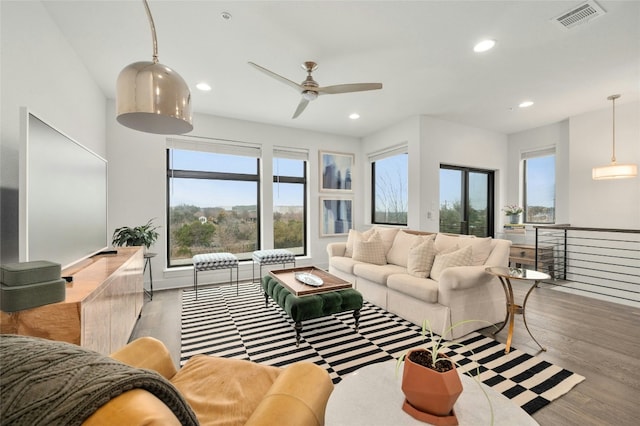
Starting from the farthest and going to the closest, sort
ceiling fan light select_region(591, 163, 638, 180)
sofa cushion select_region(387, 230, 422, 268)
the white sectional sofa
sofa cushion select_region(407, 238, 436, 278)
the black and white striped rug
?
ceiling fan light select_region(591, 163, 638, 180)
sofa cushion select_region(387, 230, 422, 268)
sofa cushion select_region(407, 238, 436, 278)
the white sectional sofa
the black and white striped rug

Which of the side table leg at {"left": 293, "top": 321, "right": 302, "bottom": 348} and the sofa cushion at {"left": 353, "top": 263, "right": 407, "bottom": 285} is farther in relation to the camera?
the sofa cushion at {"left": 353, "top": 263, "right": 407, "bottom": 285}

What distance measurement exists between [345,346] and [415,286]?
93cm

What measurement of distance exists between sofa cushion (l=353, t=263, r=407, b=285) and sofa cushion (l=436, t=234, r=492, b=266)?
22.7 inches

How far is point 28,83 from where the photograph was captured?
1.91 meters

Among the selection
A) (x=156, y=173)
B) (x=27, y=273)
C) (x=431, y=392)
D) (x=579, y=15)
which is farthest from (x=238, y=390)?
(x=156, y=173)

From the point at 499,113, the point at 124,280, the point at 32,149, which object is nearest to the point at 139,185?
the point at 124,280

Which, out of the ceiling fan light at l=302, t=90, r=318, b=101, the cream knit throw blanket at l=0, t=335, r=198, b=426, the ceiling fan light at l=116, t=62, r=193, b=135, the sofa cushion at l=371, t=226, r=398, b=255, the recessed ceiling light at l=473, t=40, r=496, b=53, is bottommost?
the sofa cushion at l=371, t=226, r=398, b=255

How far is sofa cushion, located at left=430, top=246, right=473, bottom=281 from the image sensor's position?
9.17 ft

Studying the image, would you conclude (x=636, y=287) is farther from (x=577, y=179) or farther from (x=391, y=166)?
(x=391, y=166)

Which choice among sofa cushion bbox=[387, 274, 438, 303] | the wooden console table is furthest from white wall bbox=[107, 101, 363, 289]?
sofa cushion bbox=[387, 274, 438, 303]

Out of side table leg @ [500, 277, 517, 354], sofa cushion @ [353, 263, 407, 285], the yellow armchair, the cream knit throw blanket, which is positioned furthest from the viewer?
sofa cushion @ [353, 263, 407, 285]

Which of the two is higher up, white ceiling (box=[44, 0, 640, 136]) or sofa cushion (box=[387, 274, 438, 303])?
white ceiling (box=[44, 0, 640, 136])

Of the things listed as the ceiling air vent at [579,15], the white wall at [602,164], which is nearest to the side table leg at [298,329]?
the ceiling air vent at [579,15]

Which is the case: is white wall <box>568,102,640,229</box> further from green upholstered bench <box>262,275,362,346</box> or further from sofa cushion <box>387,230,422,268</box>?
green upholstered bench <box>262,275,362,346</box>
